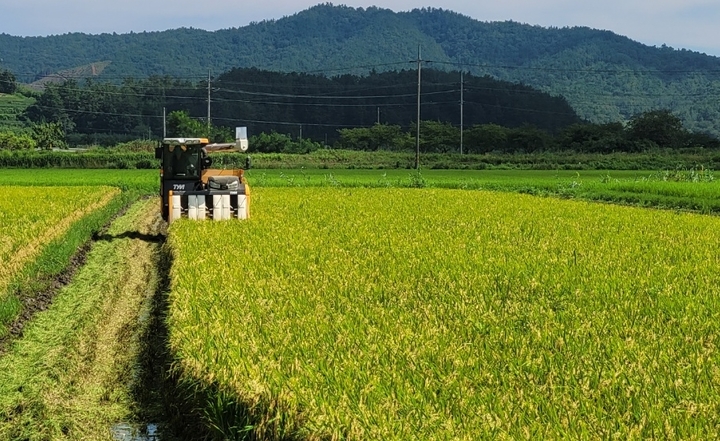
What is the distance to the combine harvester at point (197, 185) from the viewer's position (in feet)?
50.0

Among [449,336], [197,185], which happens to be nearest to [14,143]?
[197,185]

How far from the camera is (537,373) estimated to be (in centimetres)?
475

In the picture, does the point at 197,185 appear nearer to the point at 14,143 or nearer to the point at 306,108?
the point at 14,143

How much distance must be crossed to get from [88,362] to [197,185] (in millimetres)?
9500

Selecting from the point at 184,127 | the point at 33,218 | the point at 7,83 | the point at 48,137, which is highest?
the point at 7,83

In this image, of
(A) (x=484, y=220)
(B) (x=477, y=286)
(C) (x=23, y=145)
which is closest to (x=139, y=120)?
(C) (x=23, y=145)

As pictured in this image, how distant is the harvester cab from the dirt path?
12.1 ft

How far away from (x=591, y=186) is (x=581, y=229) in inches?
666

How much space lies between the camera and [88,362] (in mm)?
6941

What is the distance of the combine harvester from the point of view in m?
15.2

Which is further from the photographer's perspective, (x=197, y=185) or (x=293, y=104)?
(x=293, y=104)

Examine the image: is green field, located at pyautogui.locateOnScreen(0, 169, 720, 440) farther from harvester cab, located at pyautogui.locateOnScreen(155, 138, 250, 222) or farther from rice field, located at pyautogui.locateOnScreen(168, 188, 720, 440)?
harvester cab, located at pyautogui.locateOnScreen(155, 138, 250, 222)

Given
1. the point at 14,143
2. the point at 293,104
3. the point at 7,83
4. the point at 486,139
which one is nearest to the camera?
the point at 14,143

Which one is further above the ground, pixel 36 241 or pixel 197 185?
pixel 197 185
